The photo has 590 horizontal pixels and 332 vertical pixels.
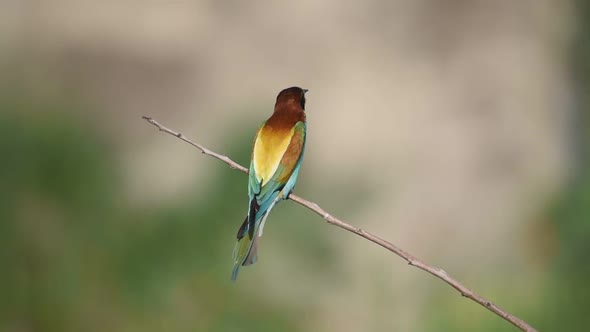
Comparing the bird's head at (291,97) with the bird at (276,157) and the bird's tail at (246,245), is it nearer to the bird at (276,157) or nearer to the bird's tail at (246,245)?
the bird at (276,157)

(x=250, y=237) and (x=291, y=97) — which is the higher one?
(x=291, y=97)

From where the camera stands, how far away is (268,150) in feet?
3.28

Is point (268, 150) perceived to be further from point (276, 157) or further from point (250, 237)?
point (250, 237)

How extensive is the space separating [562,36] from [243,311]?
6.45 feet

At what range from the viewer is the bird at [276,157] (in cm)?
91

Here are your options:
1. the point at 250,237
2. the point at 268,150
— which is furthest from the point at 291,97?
the point at 250,237

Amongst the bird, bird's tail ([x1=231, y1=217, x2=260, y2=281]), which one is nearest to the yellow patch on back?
the bird

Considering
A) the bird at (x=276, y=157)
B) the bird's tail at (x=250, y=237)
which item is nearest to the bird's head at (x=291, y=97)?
the bird at (x=276, y=157)

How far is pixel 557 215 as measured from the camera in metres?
3.55

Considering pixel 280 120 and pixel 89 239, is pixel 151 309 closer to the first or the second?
pixel 89 239

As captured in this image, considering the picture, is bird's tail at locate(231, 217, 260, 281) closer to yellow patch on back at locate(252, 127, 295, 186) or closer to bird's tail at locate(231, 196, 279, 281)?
bird's tail at locate(231, 196, 279, 281)

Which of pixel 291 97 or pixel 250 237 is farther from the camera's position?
pixel 291 97

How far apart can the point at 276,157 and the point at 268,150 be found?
0.01 metres

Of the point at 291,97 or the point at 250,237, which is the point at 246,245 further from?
the point at 291,97
